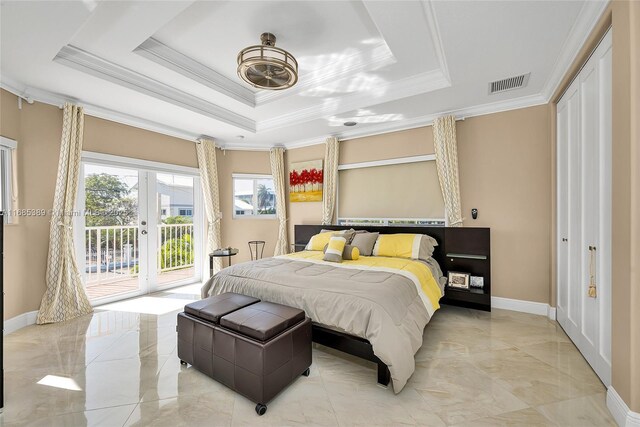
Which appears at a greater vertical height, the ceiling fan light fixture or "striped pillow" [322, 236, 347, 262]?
the ceiling fan light fixture

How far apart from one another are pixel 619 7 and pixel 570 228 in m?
1.84

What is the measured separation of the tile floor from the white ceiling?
267cm

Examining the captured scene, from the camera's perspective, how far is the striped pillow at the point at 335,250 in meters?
3.27

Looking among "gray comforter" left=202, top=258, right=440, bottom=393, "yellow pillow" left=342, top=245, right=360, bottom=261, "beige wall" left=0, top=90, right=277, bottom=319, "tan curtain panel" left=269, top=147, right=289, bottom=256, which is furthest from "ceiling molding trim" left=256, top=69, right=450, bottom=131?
"beige wall" left=0, top=90, right=277, bottom=319

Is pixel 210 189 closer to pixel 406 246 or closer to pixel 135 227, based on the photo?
pixel 135 227

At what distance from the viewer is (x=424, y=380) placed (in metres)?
2.03

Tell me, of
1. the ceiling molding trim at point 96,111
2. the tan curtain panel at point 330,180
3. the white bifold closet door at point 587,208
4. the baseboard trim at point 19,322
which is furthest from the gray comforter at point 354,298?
the ceiling molding trim at point 96,111

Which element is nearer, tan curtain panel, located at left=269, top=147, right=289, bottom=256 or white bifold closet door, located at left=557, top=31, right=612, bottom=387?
white bifold closet door, located at left=557, top=31, right=612, bottom=387

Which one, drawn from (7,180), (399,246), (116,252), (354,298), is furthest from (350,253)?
(7,180)

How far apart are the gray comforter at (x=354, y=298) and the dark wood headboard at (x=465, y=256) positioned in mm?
1344

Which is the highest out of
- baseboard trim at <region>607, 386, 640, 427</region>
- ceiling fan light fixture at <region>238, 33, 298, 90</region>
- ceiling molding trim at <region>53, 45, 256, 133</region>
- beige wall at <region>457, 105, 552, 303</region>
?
ceiling molding trim at <region>53, 45, 256, 133</region>

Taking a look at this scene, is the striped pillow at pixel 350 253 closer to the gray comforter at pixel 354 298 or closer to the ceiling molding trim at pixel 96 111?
the gray comforter at pixel 354 298

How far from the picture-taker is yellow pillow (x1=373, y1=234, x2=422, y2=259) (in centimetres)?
339

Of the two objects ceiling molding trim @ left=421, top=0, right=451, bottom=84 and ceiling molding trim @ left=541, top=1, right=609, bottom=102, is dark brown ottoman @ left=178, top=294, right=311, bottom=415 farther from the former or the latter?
ceiling molding trim @ left=541, top=1, right=609, bottom=102
